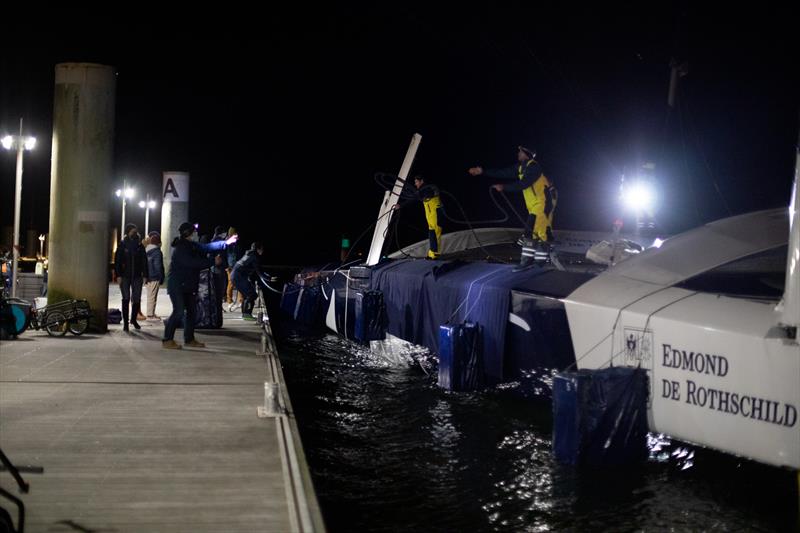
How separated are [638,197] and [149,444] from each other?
1300cm

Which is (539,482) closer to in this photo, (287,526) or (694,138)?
(287,526)

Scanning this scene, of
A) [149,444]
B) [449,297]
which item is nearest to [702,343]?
[149,444]

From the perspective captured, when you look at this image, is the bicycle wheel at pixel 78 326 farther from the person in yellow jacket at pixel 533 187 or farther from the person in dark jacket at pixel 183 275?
the person in yellow jacket at pixel 533 187

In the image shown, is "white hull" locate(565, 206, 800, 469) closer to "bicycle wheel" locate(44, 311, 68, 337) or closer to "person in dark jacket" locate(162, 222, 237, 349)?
"person in dark jacket" locate(162, 222, 237, 349)

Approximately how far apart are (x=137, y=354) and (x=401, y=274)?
17.1 feet

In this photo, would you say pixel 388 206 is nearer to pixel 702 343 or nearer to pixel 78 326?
pixel 78 326

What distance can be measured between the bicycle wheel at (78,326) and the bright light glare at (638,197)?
10843mm

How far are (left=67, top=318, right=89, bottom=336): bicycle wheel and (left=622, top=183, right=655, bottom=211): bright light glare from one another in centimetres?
1084

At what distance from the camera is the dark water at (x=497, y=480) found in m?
6.73

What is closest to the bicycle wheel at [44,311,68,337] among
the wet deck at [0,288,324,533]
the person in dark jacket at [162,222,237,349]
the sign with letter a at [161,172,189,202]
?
the wet deck at [0,288,324,533]

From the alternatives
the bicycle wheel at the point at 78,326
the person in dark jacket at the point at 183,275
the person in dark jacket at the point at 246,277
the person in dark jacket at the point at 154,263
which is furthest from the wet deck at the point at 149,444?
the person in dark jacket at the point at 246,277

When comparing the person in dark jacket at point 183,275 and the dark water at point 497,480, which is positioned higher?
the person in dark jacket at point 183,275

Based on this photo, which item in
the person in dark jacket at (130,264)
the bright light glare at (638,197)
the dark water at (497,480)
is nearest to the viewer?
the dark water at (497,480)

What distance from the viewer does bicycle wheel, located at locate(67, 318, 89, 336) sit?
1381cm
